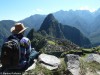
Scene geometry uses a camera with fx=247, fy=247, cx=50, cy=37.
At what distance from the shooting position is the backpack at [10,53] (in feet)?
28.7

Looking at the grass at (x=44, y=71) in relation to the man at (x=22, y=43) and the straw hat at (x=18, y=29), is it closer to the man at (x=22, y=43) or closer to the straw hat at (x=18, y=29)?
the man at (x=22, y=43)

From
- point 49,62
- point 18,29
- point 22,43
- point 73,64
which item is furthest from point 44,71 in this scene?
point 18,29

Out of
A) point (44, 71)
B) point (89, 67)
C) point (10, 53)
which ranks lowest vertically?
point (89, 67)

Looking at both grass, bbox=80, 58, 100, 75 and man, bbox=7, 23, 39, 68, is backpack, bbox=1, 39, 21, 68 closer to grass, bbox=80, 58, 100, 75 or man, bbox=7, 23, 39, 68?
man, bbox=7, 23, 39, 68

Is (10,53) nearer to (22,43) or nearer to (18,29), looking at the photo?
(22,43)

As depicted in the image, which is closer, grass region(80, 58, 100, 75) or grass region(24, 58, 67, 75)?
grass region(24, 58, 67, 75)

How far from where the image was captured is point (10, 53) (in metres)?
8.81

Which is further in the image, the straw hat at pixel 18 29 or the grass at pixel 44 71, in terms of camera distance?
the grass at pixel 44 71

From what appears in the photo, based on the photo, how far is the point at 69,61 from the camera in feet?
36.7

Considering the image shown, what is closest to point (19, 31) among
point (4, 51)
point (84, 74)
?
point (4, 51)

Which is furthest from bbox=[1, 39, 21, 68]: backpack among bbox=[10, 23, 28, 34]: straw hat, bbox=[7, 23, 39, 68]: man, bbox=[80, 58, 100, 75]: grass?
bbox=[80, 58, 100, 75]: grass

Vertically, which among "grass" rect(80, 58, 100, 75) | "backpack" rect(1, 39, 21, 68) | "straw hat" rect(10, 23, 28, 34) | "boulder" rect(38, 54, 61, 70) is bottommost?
"grass" rect(80, 58, 100, 75)

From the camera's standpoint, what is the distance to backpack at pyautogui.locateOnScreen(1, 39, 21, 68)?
873 cm

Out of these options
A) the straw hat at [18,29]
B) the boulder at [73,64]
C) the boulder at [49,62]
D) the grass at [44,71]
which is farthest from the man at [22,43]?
the boulder at [73,64]
